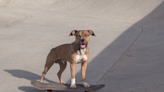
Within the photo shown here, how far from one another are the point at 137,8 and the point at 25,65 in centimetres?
1125

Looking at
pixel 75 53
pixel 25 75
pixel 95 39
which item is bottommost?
pixel 25 75

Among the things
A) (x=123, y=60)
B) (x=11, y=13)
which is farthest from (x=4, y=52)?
(x=11, y=13)

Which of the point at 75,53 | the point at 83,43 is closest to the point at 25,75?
the point at 75,53

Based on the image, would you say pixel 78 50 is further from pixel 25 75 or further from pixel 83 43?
pixel 25 75

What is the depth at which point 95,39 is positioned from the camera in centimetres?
1320

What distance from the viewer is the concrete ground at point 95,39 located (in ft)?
26.8

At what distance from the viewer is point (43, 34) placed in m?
13.9

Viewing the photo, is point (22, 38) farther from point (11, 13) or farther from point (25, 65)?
point (11, 13)

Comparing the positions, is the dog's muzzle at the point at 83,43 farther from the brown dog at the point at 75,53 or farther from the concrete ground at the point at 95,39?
the concrete ground at the point at 95,39

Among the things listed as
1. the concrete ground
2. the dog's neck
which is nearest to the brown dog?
the dog's neck

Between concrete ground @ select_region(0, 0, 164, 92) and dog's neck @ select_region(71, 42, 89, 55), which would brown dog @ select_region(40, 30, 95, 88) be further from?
concrete ground @ select_region(0, 0, 164, 92)

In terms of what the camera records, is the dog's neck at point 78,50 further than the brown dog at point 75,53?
Yes

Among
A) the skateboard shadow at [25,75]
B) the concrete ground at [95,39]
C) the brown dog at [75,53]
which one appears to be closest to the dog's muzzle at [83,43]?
the brown dog at [75,53]

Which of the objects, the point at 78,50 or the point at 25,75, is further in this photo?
the point at 25,75
